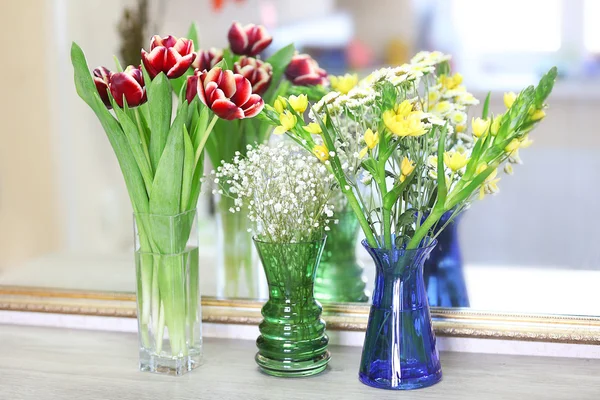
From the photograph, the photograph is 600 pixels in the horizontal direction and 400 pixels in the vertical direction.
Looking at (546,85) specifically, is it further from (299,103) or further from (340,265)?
(340,265)

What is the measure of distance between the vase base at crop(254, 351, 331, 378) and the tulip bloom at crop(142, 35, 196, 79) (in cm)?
35

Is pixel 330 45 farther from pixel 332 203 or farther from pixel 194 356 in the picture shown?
pixel 194 356

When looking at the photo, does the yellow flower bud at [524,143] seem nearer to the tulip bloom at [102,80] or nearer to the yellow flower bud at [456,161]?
the yellow flower bud at [456,161]

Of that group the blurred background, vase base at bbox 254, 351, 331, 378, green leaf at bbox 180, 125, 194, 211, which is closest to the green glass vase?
vase base at bbox 254, 351, 331, 378

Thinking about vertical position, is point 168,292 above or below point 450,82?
below

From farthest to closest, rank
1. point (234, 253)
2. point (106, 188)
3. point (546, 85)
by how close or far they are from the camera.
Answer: point (106, 188), point (234, 253), point (546, 85)

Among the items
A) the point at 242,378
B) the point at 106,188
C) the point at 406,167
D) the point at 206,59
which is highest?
the point at 206,59

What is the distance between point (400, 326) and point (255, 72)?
378mm

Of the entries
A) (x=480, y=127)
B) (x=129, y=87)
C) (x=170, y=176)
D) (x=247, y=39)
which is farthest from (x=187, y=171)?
(x=480, y=127)

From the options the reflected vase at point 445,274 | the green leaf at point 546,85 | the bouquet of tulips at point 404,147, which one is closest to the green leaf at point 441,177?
the bouquet of tulips at point 404,147

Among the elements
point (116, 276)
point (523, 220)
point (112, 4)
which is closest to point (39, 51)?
point (112, 4)

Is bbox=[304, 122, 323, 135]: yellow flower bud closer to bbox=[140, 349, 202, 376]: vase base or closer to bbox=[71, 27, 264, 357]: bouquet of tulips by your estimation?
bbox=[71, 27, 264, 357]: bouquet of tulips

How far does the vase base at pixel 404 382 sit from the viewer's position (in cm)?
92

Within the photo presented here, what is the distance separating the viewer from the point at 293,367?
96 cm
